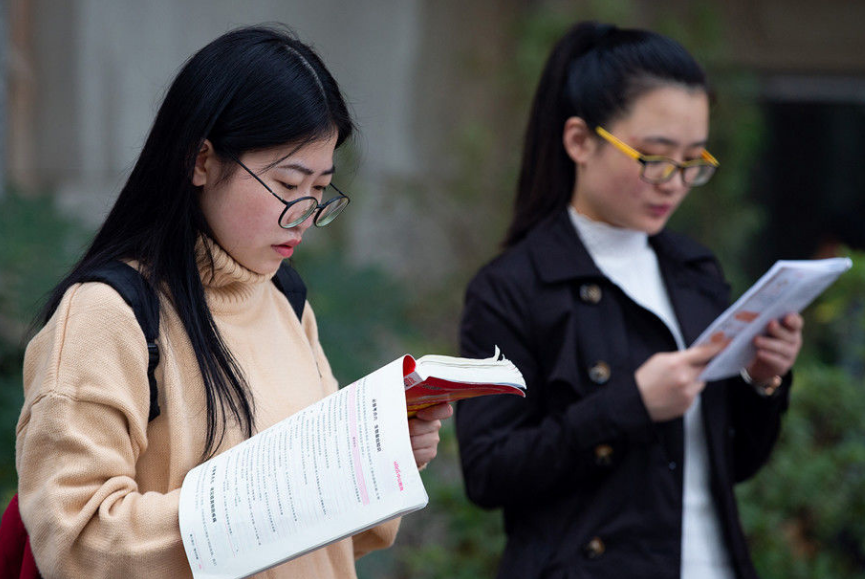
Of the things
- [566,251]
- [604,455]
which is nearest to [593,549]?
[604,455]

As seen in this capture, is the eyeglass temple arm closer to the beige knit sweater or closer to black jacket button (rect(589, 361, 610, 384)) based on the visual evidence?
black jacket button (rect(589, 361, 610, 384))

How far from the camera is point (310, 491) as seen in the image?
144 centimetres

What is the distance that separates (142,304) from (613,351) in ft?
3.73

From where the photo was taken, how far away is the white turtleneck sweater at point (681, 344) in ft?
7.36

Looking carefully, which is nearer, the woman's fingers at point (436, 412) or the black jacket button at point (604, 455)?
the woman's fingers at point (436, 412)

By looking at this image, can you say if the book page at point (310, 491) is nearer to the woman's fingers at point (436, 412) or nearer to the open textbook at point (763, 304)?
the woman's fingers at point (436, 412)

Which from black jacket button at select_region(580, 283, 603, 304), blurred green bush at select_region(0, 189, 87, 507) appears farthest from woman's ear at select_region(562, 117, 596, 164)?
blurred green bush at select_region(0, 189, 87, 507)

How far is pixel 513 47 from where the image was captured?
6.41 metres

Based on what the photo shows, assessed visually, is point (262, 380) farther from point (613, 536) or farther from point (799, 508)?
point (799, 508)

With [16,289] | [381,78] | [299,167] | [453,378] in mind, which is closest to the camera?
[453,378]

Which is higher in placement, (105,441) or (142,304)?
(142,304)

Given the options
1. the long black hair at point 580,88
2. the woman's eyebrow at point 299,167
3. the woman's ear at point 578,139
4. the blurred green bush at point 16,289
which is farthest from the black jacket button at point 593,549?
the blurred green bush at point 16,289

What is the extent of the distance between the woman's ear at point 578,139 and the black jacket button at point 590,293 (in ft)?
1.01

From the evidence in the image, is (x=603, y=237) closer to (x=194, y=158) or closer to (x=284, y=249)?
(x=284, y=249)
